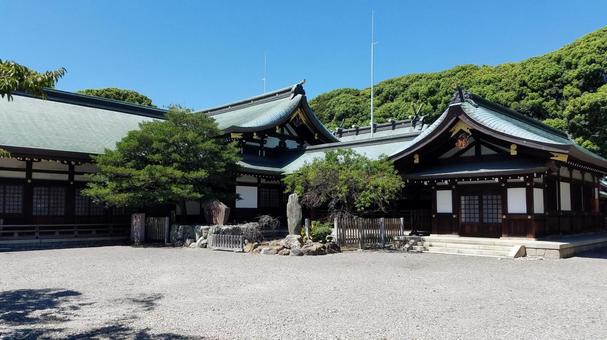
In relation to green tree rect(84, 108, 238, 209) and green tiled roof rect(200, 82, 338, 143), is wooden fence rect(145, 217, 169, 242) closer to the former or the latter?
green tree rect(84, 108, 238, 209)

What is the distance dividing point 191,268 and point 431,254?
26.2 feet

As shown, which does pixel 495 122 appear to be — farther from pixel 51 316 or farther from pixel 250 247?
pixel 51 316

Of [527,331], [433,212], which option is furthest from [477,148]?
[527,331]

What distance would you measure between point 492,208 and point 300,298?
1153cm

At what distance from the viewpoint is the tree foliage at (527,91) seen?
30.5 metres

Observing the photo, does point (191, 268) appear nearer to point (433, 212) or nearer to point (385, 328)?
point (385, 328)

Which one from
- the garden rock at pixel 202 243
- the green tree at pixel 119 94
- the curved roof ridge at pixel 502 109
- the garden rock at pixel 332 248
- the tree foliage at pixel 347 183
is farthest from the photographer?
the green tree at pixel 119 94

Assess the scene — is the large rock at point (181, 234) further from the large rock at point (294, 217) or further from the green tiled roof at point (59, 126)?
the green tiled roof at point (59, 126)

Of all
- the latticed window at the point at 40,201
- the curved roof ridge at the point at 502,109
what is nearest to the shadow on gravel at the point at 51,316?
the latticed window at the point at 40,201

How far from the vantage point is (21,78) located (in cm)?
482

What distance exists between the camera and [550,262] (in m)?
13.1

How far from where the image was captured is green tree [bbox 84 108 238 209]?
1611 centimetres

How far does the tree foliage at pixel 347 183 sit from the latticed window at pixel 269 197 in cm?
482

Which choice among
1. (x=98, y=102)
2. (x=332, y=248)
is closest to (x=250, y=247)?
(x=332, y=248)
